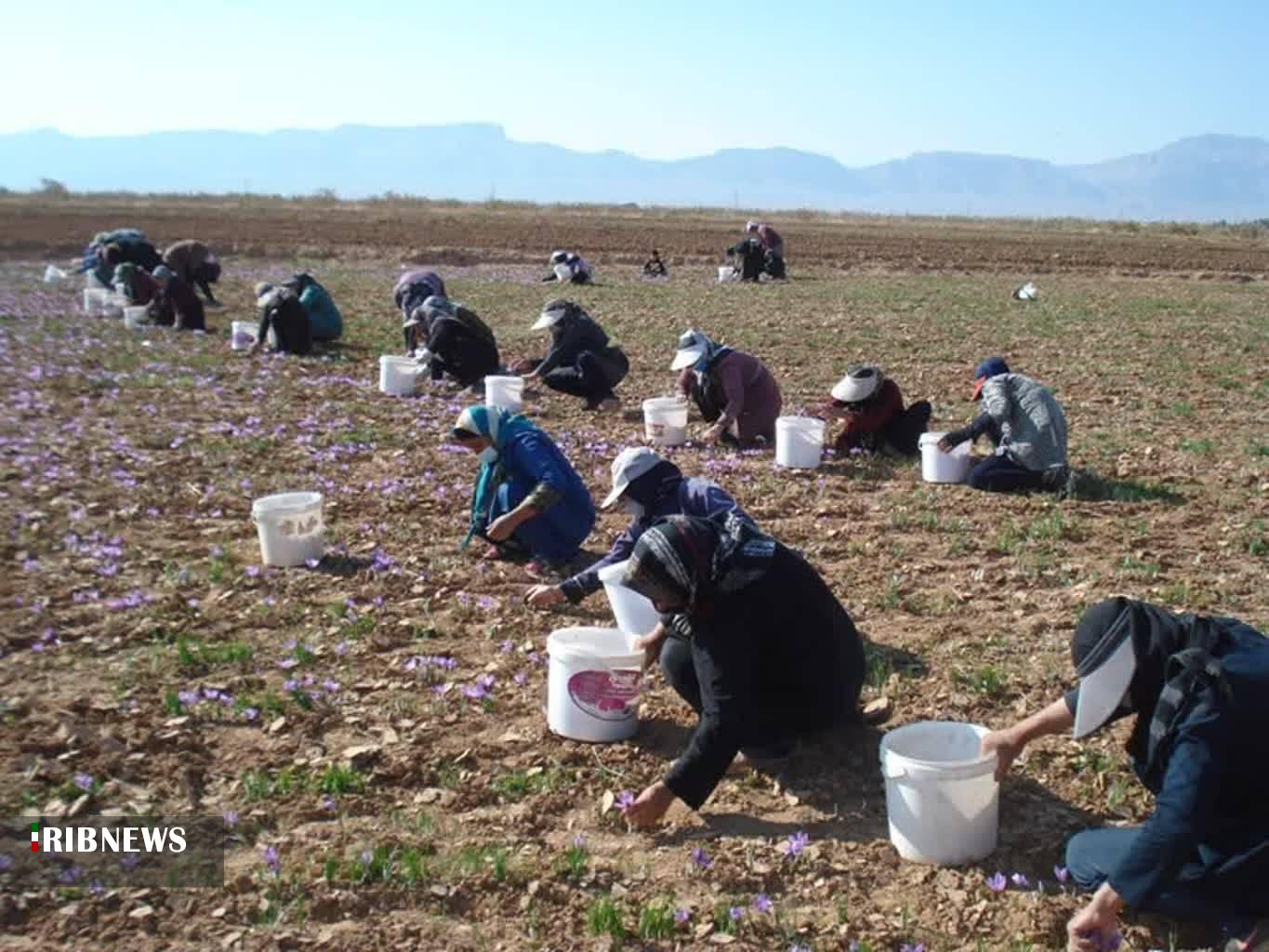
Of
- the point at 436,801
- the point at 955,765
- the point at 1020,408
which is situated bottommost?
the point at 436,801

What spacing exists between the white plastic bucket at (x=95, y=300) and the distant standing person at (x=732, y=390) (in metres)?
12.2

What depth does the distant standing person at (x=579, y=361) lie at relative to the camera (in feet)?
40.7

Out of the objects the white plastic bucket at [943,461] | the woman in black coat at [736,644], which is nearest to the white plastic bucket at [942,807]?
the woman in black coat at [736,644]

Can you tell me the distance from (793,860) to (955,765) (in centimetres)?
68

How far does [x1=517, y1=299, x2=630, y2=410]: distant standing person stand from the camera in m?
12.4

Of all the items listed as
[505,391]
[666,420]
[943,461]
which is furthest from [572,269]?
[943,461]

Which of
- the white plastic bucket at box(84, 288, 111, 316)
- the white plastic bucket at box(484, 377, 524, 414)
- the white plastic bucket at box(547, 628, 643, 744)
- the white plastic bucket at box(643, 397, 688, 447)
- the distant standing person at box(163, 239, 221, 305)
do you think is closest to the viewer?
the white plastic bucket at box(547, 628, 643, 744)

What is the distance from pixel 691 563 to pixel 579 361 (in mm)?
8265

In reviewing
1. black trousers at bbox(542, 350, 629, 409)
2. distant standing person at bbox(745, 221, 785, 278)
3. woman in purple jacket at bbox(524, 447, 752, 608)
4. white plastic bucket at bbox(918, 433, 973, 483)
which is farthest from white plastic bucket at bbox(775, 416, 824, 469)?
distant standing person at bbox(745, 221, 785, 278)

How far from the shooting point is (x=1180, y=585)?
679 cm

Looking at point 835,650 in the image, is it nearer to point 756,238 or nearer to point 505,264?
point 756,238

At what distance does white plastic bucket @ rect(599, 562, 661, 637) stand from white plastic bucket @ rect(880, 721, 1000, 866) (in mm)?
1572

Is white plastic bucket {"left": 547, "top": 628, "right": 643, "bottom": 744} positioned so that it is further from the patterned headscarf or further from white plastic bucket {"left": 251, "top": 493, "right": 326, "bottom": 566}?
white plastic bucket {"left": 251, "top": 493, "right": 326, "bottom": 566}

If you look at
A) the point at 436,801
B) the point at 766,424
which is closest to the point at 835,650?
the point at 436,801
